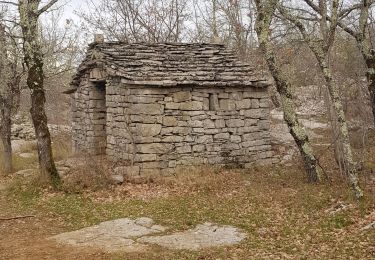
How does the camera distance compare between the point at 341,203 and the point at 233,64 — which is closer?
the point at 341,203

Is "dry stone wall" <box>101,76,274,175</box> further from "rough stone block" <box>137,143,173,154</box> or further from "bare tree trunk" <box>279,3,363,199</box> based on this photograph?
"bare tree trunk" <box>279,3,363,199</box>

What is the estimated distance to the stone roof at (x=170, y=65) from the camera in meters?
11.8

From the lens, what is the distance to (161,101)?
38.6ft

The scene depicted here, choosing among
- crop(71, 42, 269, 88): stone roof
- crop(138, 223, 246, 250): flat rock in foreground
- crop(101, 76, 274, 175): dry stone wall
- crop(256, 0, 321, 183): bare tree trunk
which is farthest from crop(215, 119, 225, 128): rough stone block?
crop(138, 223, 246, 250): flat rock in foreground

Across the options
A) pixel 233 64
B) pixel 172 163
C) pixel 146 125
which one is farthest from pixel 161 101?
pixel 233 64

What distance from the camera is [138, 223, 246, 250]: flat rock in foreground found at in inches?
273

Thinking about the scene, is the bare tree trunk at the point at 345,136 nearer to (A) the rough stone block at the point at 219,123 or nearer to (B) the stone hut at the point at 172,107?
(B) the stone hut at the point at 172,107

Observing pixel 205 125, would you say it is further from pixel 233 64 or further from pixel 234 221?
pixel 234 221

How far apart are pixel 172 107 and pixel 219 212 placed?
395 centimetres

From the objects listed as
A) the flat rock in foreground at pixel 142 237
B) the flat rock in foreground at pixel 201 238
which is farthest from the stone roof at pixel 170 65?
the flat rock in foreground at pixel 201 238

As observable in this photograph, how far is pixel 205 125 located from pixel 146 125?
1.67 metres

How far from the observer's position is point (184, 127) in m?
12.0

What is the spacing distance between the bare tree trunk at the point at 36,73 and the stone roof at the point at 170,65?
6.69 feet

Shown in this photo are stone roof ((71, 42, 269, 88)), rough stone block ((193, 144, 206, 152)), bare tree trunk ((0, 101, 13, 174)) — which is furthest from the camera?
bare tree trunk ((0, 101, 13, 174))
